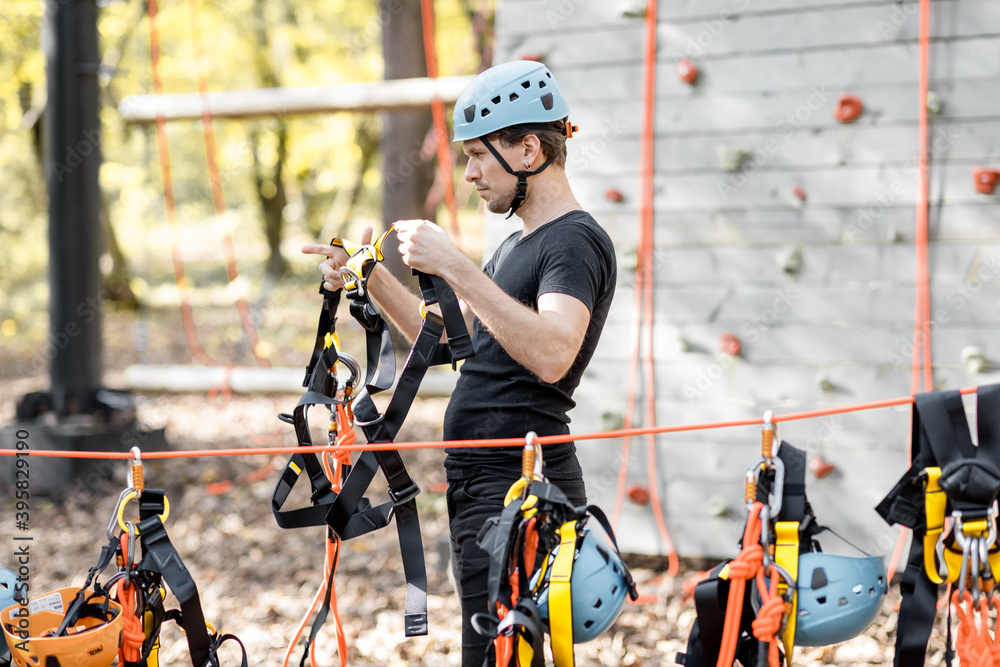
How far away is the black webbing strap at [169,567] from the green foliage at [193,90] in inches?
420

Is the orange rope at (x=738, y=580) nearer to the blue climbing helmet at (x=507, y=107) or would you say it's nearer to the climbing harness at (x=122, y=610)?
the blue climbing helmet at (x=507, y=107)

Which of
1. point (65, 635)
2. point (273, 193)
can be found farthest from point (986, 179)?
point (273, 193)

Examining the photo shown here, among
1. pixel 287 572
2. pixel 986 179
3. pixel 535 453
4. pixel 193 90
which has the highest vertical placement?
pixel 193 90

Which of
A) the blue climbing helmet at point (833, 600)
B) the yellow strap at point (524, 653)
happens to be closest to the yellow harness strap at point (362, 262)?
the yellow strap at point (524, 653)

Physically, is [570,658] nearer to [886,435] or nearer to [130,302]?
[886,435]

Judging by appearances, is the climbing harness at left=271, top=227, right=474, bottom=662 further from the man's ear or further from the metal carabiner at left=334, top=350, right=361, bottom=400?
the man's ear

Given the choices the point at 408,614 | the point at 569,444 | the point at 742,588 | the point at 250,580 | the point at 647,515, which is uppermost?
the point at 569,444

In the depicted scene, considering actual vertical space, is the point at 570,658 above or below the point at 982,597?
below

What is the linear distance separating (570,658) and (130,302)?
15.4 meters

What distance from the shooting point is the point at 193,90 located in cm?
1502

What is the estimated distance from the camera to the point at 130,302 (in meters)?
15.4

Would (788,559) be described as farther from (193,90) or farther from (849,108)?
(193,90)

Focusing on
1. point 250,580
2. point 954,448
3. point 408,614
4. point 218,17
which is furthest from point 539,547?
point 218,17

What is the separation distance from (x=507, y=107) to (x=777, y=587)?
4.23ft
